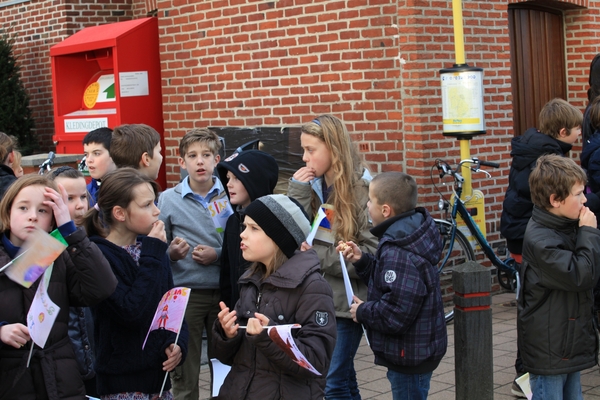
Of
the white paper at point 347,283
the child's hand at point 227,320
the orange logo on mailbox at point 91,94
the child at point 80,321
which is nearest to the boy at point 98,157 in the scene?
the child at point 80,321

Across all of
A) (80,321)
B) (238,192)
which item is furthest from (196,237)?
(80,321)

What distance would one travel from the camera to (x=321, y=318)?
10.6ft

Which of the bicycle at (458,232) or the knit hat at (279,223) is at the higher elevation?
the knit hat at (279,223)

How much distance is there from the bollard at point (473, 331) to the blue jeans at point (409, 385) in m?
0.47

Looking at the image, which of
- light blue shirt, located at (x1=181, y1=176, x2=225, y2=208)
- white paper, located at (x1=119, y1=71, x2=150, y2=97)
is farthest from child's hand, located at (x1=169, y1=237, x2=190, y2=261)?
white paper, located at (x1=119, y1=71, x2=150, y2=97)

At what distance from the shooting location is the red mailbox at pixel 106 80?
9.12 metres

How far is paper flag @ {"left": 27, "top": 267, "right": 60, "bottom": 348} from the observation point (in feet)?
9.93

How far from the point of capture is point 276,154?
26.7 ft

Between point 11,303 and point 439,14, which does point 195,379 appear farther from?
point 439,14

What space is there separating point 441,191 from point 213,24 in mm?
3237

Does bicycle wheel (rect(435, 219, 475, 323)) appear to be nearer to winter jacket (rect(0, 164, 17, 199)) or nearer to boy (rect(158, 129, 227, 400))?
boy (rect(158, 129, 227, 400))

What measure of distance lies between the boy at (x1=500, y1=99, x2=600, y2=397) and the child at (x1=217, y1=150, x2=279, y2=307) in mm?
2173

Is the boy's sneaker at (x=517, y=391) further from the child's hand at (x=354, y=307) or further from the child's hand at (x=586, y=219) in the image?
the child's hand at (x=354, y=307)

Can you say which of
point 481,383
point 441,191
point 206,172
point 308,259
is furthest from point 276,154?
point 308,259
